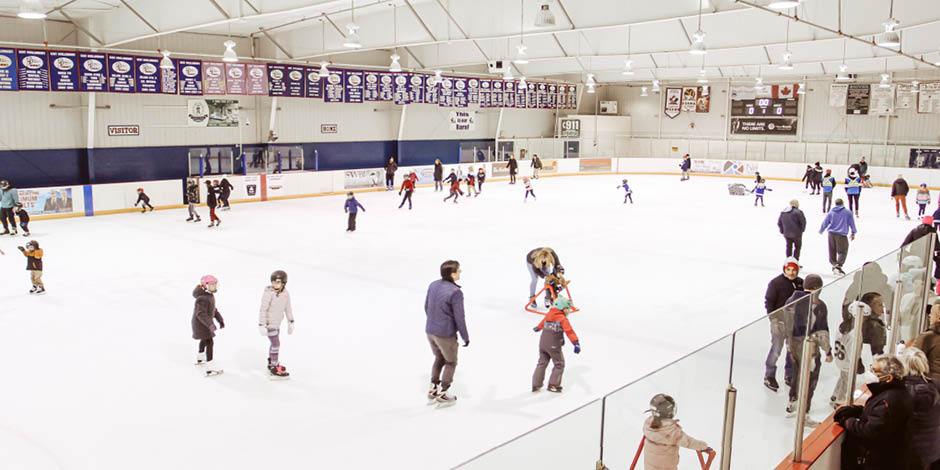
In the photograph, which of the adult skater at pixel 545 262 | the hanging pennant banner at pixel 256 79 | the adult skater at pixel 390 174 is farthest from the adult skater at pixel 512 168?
the adult skater at pixel 545 262

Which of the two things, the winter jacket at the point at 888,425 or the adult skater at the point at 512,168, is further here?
the adult skater at the point at 512,168

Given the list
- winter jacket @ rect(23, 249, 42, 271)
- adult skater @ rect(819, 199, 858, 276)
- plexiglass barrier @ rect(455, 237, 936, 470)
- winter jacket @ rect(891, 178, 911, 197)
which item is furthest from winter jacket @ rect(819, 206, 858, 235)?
winter jacket @ rect(23, 249, 42, 271)

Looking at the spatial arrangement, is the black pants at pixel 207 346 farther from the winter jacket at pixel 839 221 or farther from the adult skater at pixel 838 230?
the winter jacket at pixel 839 221

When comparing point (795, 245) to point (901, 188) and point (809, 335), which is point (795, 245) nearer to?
point (809, 335)

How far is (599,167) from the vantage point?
43188mm

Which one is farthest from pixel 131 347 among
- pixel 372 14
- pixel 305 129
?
pixel 305 129

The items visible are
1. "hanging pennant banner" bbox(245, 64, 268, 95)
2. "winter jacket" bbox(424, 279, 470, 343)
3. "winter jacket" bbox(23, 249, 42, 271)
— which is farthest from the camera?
"hanging pennant banner" bbox(245, 64, 268, 95)

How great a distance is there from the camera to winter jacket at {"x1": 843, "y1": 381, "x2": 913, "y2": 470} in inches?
192

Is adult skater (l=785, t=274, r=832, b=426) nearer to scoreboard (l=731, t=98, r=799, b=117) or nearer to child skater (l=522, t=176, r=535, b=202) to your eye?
child skater (l=522, t=176, r=535, b=202)

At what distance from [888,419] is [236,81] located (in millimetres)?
25776

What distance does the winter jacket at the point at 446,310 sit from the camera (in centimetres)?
770

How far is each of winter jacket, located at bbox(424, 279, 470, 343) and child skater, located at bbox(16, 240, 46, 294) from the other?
28.0ft

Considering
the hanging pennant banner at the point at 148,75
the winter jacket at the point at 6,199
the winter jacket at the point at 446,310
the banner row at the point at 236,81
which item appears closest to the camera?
the winter jacket at the point at 446,310

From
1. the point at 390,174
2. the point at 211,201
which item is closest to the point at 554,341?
the point at 211,201
